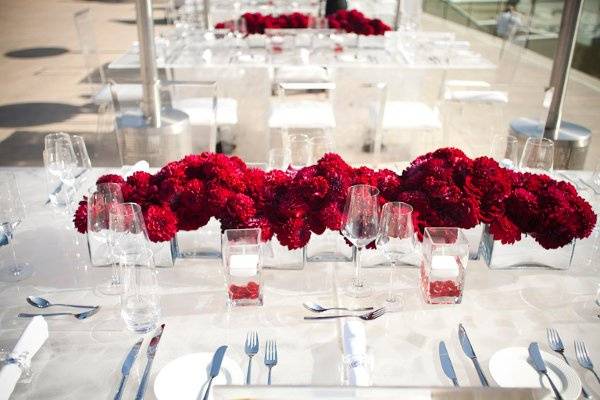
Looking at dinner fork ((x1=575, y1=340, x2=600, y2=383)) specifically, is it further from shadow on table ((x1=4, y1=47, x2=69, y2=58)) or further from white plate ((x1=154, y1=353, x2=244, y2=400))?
shadow on table ((x1=4, y1=47, x2=69, y2=58))

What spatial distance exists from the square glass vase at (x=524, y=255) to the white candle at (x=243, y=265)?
2.11 feet

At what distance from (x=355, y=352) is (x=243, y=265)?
36cm

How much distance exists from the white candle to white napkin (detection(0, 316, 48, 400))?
17.3 inches

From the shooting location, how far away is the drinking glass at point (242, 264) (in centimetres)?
133

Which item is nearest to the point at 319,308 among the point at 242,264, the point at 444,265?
the point at 242,264

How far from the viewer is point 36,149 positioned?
399 cm

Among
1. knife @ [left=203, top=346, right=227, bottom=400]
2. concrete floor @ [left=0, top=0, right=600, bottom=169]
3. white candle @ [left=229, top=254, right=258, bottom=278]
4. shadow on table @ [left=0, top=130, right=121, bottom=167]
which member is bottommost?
shadow on table @ [left=0, top=130, right=121, bottom=167]

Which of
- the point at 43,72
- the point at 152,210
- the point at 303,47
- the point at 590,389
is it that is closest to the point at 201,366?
the point at 152,210

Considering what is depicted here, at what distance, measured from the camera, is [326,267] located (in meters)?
1.53

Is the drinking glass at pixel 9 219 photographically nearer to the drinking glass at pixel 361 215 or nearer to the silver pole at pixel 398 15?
the drinking glass at pixel 361 215

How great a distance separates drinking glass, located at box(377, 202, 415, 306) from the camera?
4.37 ft

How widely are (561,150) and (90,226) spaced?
282 centimetres

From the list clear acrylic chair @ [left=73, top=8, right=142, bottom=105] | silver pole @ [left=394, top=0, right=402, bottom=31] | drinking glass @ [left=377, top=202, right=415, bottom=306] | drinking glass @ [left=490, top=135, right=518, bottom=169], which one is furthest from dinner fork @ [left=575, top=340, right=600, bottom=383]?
silver pole @ [left=394, top=0, right=402, bottom=31]

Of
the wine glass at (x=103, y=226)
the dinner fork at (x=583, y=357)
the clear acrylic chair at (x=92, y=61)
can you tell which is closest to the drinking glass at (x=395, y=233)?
the dinner fork at (x=583, y=357)
